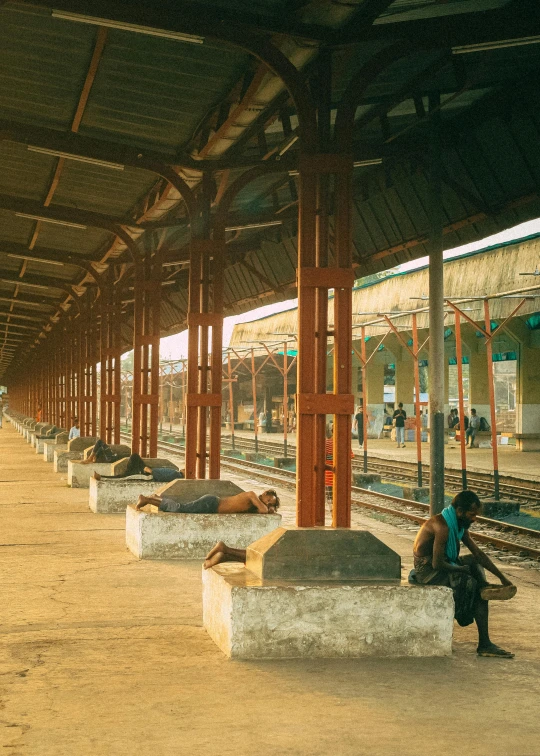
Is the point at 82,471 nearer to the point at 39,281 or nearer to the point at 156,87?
the point at 39,281

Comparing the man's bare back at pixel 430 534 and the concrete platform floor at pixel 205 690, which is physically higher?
the man's bare back at pixel 430 534

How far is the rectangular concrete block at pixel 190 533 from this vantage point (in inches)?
465

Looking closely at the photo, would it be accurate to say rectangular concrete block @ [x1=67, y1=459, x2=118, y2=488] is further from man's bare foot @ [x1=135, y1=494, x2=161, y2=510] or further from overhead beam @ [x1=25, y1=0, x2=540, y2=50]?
overhead beam @ [x1=25, y1=0, x2=540, y2=50]


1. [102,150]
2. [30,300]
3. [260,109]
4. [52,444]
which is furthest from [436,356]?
[30,300]

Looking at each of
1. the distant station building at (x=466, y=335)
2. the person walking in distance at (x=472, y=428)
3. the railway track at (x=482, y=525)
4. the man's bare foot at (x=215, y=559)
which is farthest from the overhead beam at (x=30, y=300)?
the man's bare foot at (x=215, y=559)

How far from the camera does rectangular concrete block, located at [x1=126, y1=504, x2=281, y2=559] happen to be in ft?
38.8

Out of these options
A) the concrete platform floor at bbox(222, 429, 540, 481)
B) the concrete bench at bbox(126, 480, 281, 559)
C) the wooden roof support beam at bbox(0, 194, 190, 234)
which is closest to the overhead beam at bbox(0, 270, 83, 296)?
the wooden roof support beam at bbox(0, 194, 190, 234)

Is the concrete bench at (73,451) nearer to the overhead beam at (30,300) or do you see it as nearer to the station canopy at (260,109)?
the station canopy at (260,109)

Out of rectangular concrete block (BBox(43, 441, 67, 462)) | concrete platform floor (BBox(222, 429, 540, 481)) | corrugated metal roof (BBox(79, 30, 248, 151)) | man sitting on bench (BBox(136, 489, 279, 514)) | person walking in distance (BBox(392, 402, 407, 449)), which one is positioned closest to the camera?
corrugated metal roof (BBox(79, 30, 248, 151))

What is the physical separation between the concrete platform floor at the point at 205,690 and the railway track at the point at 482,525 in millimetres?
3895

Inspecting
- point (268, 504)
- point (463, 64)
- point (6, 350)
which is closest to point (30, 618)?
point (268, 504)

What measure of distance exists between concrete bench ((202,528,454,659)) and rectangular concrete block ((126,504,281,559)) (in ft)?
13.6

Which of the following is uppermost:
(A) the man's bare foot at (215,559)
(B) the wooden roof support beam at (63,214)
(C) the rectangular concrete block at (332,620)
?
(B) the wooden roof support beam at (63,214)

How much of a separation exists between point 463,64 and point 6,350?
66.2 m
